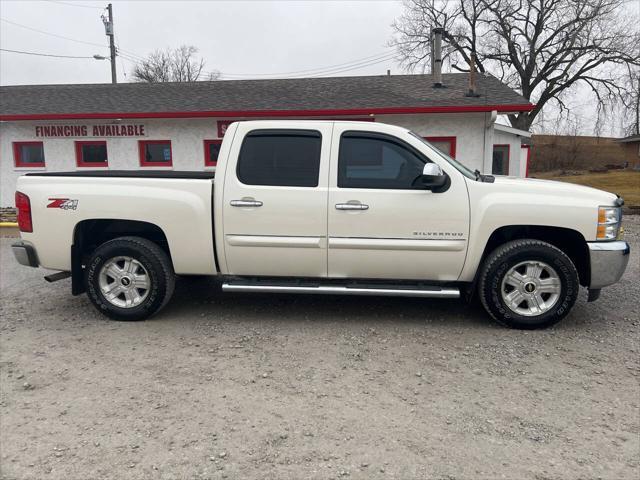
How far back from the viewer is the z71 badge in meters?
4.83

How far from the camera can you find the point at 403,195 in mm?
4574

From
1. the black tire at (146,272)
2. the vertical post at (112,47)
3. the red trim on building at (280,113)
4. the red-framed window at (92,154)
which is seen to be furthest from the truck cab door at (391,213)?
the vertical post at (112,47)

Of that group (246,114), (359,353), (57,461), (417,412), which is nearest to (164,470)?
(57,461)

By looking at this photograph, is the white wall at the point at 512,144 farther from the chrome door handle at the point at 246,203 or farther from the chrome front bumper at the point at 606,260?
the chrome door handle at the point at 246,203

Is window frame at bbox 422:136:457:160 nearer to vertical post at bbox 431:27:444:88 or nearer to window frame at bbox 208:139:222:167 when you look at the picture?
vertical post at bbox 431:27:444:88

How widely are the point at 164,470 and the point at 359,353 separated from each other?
1933mm

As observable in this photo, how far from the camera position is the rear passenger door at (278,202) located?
465cm

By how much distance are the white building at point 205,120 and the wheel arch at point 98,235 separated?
8457 millimetres

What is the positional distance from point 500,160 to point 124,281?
11.8 meters

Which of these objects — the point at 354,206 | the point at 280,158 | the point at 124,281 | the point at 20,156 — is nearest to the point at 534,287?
the point at 354,206

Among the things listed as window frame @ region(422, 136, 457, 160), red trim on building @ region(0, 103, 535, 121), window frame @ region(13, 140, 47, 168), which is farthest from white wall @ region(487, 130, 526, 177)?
window frame @ region(13, 140, 47, 168)

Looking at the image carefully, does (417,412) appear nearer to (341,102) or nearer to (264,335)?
(264,335)

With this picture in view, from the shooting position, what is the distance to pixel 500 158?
14008 mm

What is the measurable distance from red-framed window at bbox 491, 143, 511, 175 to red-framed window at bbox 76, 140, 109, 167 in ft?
36.6
